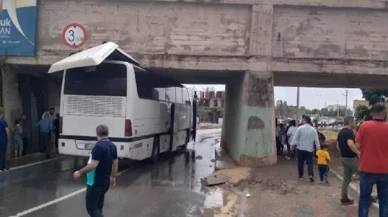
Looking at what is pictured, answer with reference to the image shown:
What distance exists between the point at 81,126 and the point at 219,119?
56760mm

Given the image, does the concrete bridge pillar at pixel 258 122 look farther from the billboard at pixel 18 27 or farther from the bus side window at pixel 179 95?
the billboard at pixel 18 27

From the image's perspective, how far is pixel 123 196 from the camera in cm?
1000

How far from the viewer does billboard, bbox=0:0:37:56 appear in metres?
15.3

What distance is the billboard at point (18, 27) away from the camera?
1533 centimetres

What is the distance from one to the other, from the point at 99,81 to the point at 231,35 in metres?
5.02

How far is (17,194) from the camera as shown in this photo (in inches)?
385

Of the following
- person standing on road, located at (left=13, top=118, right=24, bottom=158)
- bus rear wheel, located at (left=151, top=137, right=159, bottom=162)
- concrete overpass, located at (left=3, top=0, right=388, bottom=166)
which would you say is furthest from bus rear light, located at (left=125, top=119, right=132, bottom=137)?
person standing on road, located at (left=13, top=118, right=24, bottom=158)

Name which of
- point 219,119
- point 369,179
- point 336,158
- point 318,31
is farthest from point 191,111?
point 219,119

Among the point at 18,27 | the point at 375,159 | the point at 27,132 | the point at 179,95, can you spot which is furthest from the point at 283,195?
the point at 179,95

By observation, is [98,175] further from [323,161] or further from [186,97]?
[186,97]

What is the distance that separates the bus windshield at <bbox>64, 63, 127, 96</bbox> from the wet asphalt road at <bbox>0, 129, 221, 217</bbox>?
2.45 metres

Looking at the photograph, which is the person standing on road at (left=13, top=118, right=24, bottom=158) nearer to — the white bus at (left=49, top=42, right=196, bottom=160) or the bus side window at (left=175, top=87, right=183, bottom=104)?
the white bus at (left=49, top=42, right=196, bottom=160)

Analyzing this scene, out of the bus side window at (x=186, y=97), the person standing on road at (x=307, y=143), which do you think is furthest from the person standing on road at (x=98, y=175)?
the bus side window at (x=186, y=97)

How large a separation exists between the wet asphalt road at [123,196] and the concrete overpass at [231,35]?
11.9 feet
